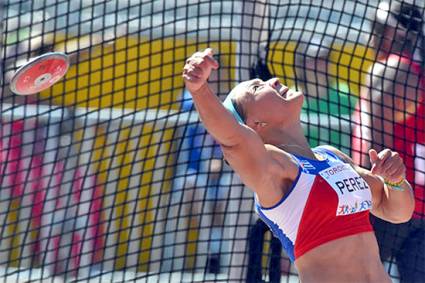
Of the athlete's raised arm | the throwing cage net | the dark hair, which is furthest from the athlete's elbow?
the dark hair

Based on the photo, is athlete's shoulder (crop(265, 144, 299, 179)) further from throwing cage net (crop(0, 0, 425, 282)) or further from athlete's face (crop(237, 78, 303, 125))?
throwing cage net (crop(0, 0, 425, 282))

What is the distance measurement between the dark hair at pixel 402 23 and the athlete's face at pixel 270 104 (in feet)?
5.41

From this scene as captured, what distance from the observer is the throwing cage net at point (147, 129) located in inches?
215

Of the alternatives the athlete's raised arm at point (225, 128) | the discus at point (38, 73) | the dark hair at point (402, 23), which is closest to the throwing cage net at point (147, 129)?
the dark hair at point (402, 23)

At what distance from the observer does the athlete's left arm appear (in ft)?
12.6

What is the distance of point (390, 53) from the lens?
545 cm

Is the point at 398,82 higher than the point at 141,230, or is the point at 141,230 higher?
the point at 398,82

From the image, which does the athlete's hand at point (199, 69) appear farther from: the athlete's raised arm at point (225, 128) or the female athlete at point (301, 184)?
the female athlete at point (301, 184)

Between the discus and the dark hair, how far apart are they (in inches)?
70.7

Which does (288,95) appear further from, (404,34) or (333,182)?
(404,34)

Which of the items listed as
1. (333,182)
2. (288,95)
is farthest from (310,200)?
(288,95)

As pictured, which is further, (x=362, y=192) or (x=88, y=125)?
(x=88, y=125)

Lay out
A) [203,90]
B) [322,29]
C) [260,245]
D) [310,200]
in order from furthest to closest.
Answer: [322,29] < [260,245] < [310,200] < [203,90]

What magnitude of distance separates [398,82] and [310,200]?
1.77 meters
